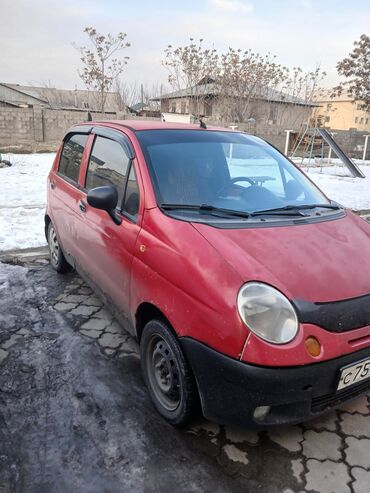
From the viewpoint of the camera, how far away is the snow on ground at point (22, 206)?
569cm

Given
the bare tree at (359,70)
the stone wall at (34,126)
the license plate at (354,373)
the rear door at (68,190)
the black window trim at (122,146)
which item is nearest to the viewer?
the license plate at (354,373)

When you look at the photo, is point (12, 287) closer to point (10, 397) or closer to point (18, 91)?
point (10, 397)

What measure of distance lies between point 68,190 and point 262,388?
2.78m

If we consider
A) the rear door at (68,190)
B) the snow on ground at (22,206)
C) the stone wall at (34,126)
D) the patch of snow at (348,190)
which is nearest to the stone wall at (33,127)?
the stone wall at (34,126)

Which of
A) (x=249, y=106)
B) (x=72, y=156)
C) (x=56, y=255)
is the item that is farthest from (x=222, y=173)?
(x=249, y=106)

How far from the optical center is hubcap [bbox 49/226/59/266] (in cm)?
461

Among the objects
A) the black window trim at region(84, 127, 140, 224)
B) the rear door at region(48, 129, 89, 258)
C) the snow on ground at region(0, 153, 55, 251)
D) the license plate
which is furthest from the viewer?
the snow on ground at region(0, 153, 55, 251)

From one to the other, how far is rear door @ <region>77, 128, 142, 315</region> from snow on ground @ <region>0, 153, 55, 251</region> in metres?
2.43

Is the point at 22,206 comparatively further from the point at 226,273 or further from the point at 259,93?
the point at 259,93

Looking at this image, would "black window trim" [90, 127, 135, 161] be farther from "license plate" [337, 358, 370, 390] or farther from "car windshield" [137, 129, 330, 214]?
"license plate" [337, 358, 370, 390]

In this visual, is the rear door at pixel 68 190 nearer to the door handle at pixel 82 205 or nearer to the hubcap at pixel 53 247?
the door handle at pixel 82 205

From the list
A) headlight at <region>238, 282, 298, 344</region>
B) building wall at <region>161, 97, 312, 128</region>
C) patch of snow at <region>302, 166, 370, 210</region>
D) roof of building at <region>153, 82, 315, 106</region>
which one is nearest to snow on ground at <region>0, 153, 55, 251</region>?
headlight at <region>238, 282, 298, 344</region>

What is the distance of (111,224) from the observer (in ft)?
9.50

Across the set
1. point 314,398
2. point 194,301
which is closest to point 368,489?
point 314,398
